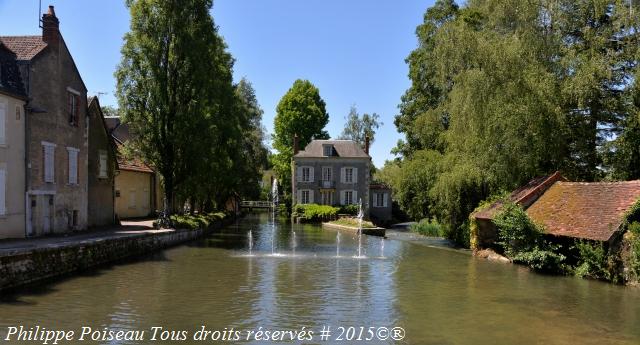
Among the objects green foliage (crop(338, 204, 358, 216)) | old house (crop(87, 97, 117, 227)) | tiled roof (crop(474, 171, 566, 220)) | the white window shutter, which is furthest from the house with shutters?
the white window shutter

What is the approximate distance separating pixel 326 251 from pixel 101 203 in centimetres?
1318

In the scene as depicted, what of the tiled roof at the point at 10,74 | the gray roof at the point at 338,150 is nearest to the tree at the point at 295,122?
the gray roof at the point at 338,150

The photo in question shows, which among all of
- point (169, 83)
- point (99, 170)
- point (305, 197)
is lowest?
point (305, 197)

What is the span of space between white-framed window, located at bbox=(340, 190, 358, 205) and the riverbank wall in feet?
103

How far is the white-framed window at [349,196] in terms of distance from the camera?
5741 cm

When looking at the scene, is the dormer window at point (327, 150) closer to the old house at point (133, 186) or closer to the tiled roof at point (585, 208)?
the old house at point (133, 186)

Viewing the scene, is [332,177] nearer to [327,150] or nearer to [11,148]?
[327,150]

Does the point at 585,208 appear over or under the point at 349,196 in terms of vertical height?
over

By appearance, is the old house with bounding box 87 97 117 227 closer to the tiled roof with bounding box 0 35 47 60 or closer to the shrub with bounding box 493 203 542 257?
the tiled roof with bounding box 0 35 47 60

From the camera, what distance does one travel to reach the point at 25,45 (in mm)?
23656

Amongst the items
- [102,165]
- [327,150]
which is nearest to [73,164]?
[102,165]

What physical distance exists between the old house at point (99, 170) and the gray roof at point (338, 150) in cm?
2749

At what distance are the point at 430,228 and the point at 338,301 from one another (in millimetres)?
26702

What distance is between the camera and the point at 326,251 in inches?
1105
